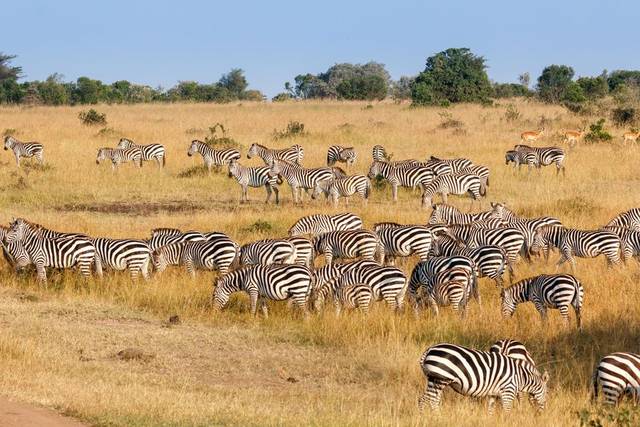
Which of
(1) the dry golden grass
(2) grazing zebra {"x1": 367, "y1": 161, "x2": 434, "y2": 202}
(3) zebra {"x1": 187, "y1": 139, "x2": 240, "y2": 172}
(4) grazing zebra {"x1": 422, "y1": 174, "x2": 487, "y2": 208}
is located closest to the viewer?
(1) the dry golden grass

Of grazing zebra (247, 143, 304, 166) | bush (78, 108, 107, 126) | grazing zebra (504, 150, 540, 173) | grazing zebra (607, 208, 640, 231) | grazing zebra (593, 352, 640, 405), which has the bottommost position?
grazing zebra (593, 352, 640, 405)

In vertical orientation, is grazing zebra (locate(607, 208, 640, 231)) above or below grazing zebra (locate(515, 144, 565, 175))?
below

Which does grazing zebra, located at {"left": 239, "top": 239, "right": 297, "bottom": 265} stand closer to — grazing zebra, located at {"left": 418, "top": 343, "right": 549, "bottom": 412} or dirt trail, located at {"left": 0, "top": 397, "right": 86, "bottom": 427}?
grazing zebra, located at {"left": 418, "top": 343, "right": 549, "bottom": 412}

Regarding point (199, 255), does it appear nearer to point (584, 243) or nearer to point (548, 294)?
point (548, 294)

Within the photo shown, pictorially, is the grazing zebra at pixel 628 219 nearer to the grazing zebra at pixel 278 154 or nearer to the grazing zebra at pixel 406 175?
the grazing zebra at pixel 406 175

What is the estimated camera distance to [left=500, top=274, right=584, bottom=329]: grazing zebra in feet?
44.1

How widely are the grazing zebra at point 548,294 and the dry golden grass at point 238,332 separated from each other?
0.26 meters

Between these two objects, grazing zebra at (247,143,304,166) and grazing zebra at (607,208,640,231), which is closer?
grazing zebra at (607,208,640,231)

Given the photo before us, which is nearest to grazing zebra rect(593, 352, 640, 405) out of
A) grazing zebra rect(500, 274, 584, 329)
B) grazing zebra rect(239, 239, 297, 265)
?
grazing zebra rect(500, 274, 584, 329)

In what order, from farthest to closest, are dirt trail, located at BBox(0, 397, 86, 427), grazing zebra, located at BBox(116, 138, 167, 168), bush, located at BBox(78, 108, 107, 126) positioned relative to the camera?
bush, located at BBox(78, 108, 107, 126) → grazing zebra, located at BBox(116, 138, 167, 168) → dirt trail, located at BBox(0, 397, 86, 427)

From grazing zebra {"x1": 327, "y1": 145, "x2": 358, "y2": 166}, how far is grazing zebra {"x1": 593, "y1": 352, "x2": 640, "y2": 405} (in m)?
20.5

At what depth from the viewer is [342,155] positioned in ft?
100

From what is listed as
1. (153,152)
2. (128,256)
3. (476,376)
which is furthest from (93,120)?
(476,376)

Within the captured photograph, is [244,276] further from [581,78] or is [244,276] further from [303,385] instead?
[581,78]
